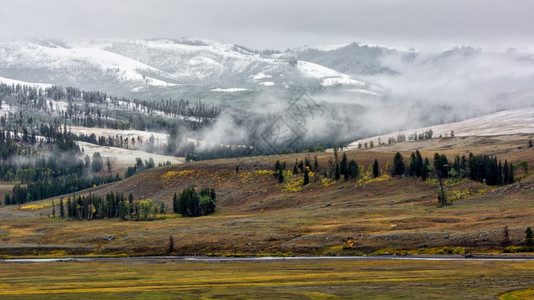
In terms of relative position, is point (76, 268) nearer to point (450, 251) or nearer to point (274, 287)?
point (274, 287)

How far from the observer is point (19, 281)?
120m

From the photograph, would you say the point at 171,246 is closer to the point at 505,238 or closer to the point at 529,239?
the point at 505,238

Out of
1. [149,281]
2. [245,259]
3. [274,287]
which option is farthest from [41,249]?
[274,287]

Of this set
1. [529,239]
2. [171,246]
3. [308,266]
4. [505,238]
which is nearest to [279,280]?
[308,266]

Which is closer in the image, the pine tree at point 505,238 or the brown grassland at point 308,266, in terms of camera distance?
the brown grassland at point 308,266

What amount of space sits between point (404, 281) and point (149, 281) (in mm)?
40633

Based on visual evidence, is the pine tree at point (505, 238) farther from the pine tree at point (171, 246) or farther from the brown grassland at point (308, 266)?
the pine tree at point (171, 246)

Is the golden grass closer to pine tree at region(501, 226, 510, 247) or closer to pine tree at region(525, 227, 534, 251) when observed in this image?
pine tree at region(525, 227, 534, 251)

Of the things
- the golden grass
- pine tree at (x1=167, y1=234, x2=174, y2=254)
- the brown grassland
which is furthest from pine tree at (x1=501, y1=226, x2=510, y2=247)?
pine tree at (x1=167, y1=234, x2=174, y2=254)

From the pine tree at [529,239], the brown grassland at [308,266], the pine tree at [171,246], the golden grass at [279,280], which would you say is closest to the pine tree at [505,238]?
the brown grassland at [308,266]

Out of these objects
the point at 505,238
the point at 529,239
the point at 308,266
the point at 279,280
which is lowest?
the point at 308,266

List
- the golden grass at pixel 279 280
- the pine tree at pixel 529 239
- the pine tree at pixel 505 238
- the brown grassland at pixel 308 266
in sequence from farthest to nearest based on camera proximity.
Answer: the pine tree at pixel 505 238, the pine tree at pixel 529 239, the brown grassland at pixel 308 266, the golden grass at pixel 279 280

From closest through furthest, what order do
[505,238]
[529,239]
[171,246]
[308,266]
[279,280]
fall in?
[279,280] < [308,266] < [529,239] < [505,238] < [171,246]

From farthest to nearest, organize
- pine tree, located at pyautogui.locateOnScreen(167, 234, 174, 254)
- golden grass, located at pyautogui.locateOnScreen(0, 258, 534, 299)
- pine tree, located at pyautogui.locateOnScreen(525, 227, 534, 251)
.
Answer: pine tree, located at pyautogui.locateOnScreen(167, 234, 174, 254)
pine tree, located at pyautogui.locateOnScreen(525, 227, 534, 251)
golden grass, located at pyautogui.locateOnScreen(0, 258, 534, 299)
